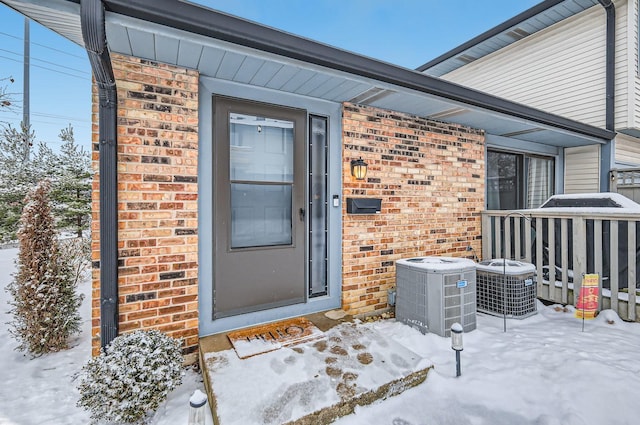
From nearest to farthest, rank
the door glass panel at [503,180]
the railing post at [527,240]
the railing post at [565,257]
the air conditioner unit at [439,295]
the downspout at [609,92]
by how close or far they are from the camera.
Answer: the air conditioner unit at [439,295]
the railing post at [565,257]
the railing post at [527,240]
the door glass panel at [503,180]
the downspout at [609,92]

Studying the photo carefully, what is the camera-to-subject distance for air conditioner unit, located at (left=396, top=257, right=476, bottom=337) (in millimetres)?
3088

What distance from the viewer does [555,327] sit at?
340cm

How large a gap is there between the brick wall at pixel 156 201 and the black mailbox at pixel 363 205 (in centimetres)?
166

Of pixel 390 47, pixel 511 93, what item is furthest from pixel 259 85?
pixel 390 47

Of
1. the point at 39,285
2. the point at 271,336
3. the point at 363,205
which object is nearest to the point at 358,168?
the point at 363,205

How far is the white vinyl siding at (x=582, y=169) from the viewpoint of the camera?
237 inches

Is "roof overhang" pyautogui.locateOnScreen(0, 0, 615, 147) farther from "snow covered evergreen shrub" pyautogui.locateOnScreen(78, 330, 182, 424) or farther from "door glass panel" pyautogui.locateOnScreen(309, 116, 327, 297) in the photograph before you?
"snow covered evergreen shrub" pyautogui.locateOnScreen(78, 330, 182, 424)

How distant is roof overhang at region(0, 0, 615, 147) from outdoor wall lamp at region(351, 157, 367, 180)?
70 cm

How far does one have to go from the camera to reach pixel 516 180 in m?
5.71

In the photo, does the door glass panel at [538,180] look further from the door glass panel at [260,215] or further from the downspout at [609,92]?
the door glass panel at [260,215]

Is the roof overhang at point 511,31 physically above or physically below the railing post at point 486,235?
above

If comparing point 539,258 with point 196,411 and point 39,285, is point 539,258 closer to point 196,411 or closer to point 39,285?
point 196,411

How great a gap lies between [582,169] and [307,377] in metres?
7.02

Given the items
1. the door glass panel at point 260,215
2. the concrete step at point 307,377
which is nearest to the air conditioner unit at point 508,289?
the concrete step at point 307,377
